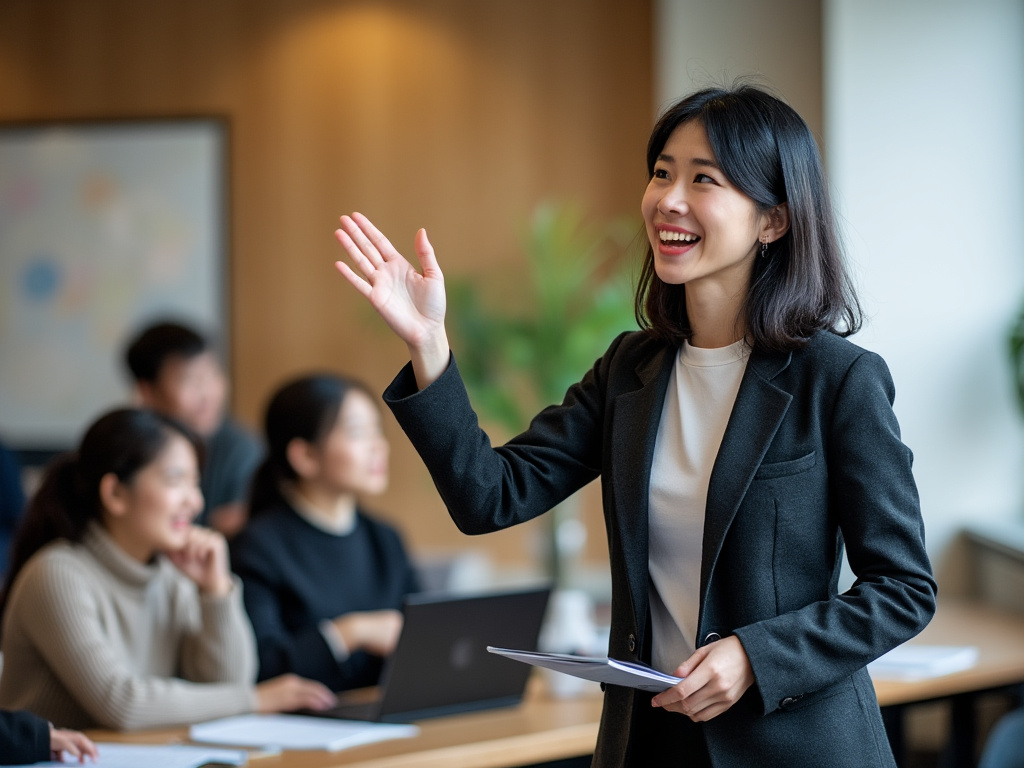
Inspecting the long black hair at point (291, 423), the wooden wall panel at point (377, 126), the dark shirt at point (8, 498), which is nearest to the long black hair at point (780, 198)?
the long black hair at point (291, 423)

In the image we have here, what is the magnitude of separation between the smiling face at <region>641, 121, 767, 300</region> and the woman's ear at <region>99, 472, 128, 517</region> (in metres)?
1.49

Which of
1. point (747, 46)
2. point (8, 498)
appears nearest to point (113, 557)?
point (8, 498)

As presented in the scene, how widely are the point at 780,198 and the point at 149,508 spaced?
Result: 5.22 ft

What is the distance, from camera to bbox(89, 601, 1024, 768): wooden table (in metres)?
2.10

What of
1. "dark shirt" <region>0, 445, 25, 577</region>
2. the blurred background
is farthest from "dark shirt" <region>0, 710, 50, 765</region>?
the blurred background

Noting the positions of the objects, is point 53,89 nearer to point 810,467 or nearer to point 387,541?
point 387,541

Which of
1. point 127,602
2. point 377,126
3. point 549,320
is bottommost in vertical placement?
point 127,602

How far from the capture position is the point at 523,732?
7.38 feet

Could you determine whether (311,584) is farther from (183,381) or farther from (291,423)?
(183,381)

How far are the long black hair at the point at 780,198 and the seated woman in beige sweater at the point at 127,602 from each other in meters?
1.43

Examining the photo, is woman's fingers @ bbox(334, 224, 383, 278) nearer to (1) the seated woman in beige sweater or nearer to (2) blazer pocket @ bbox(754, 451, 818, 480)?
(2) blazer pocket @ bbox(754, 451, 818, 480)

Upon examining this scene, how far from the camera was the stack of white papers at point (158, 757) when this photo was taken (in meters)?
1.97

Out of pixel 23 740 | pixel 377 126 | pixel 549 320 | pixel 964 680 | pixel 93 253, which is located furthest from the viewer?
pixel 93 253

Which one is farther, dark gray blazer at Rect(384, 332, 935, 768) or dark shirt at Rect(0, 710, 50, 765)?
dark shirt at Rect(0, 710, 50, 765)
